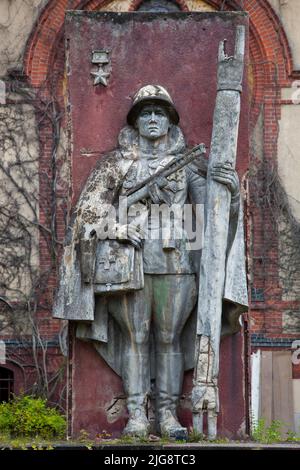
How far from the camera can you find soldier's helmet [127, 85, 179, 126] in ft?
39.9

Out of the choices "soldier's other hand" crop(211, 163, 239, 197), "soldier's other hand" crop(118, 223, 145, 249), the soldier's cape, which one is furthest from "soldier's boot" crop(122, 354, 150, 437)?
"soldier's other hand" crop(211, 163, 239, 197)

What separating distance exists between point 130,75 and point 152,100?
0.43 m

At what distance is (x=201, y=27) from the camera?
495 inches

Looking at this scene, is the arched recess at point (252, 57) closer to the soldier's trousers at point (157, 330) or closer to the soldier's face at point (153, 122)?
the soldier's face at point (153, 122)

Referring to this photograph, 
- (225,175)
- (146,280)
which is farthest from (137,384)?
(225,175)

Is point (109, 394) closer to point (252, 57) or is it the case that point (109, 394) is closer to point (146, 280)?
point (146, 280)

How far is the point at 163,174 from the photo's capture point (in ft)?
39.5

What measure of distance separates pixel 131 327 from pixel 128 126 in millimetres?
1602

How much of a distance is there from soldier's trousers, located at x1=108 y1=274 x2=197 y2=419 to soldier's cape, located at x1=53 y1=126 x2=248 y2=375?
10 centimetres

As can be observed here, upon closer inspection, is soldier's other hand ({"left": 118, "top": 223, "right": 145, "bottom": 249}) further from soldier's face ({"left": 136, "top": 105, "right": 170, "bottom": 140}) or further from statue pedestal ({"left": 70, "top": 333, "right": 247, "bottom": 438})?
statue pedestal ({"left": 70, "top": 333, "right": 247, "bottom": 438})

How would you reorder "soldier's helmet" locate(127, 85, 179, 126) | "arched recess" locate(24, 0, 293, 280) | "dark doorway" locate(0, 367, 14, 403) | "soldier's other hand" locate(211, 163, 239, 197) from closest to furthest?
"soldier's other hand" locate(211, 163, 239, 197)
"soldier's helmet" locate(127, 85, 179, 126)
"dark doorway" locate(0, 367, 14, 403)
"arched recess" locate(24, 0, 293, 280)

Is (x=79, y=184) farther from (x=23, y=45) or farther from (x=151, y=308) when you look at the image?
(x=23, y=45)

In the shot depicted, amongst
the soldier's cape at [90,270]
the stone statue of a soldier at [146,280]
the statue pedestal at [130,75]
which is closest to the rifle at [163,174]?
the stone statue of a soldier at [146,280]

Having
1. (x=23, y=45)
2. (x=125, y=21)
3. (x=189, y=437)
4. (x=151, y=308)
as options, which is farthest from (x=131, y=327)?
(x=23, y=45)
